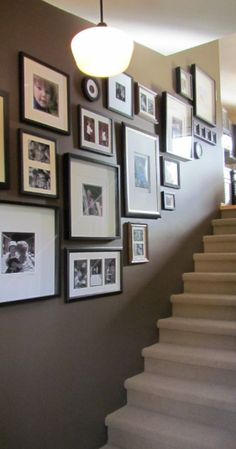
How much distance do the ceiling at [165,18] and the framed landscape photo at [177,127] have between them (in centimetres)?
47

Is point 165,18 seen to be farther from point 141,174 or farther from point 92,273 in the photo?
point 92,273

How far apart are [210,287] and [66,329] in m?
1.41

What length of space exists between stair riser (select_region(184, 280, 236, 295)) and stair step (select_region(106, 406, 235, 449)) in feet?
3.45

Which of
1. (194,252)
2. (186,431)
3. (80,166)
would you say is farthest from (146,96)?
(186,431)

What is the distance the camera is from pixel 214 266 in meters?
3.29

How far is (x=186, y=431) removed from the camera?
2123 mm

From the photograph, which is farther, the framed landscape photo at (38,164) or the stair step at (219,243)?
the stair step at (219,243)

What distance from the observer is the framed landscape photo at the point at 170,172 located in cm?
300

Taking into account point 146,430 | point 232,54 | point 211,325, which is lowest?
point 146,430

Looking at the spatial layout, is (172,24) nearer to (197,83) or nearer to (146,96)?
(146,96)

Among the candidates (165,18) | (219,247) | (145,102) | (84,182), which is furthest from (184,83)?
(84,182)

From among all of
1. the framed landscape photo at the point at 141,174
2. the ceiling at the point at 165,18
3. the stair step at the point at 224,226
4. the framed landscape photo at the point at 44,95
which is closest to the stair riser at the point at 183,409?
the framed landscape photo at the point at 141,174

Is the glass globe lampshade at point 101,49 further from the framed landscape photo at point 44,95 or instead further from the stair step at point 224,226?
the stair step at point 224,226

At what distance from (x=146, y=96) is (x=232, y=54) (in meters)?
2.26
